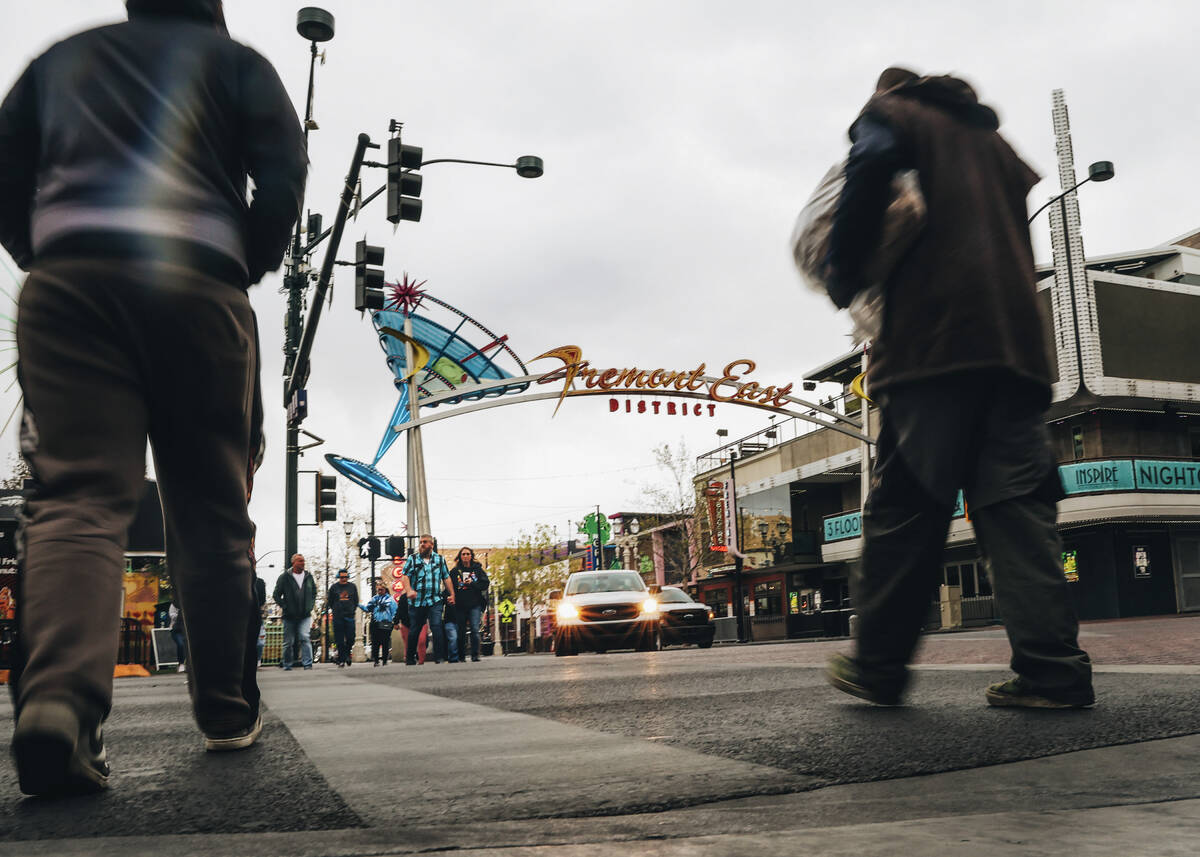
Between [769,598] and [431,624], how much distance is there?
111 feet

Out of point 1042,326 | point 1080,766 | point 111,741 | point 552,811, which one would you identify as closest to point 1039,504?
point 1042,326

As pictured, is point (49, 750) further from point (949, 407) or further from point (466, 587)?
point (466, 587)

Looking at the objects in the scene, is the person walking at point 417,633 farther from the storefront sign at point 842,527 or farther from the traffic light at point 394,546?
the storefront sign at point 842,527

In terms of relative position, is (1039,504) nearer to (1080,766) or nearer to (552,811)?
(1080,766)

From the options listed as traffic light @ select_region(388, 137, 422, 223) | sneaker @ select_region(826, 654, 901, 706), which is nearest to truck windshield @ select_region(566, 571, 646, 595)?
traffic light @ select_region(388, 137, 422, 223)

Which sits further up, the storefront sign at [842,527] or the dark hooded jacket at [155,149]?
the storefront sign at [842,527]

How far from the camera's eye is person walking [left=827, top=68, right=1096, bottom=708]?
118 inches

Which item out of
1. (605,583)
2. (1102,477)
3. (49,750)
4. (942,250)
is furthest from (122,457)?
(1102,477)

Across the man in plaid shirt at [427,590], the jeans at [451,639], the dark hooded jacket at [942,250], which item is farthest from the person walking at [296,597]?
the dark hooded jacket at [942,250]

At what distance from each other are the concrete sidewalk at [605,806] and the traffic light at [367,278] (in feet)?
34.8

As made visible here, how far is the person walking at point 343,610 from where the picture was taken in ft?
65.2

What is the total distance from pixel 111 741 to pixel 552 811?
2.18 m

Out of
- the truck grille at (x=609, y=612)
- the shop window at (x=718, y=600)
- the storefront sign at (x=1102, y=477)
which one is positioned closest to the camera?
the truck grille at (x=609, y=612)

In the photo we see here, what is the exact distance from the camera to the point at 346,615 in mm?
20344
